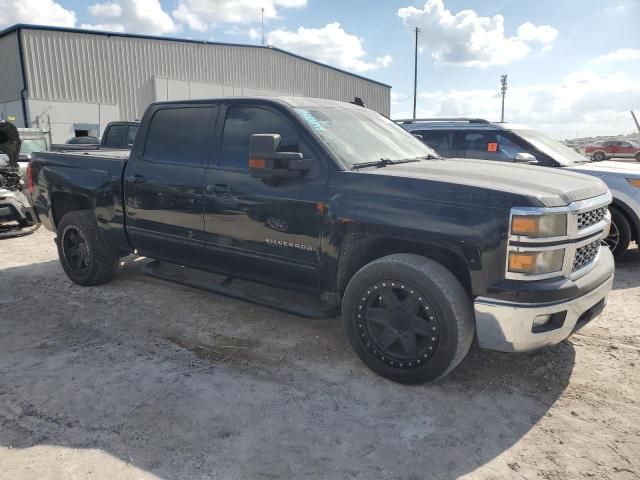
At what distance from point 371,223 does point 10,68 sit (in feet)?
84.5

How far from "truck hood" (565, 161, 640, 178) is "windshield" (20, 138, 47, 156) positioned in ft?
35.4

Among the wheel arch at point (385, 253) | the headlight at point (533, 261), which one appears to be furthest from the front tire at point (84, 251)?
the headlight at point (533, 261)

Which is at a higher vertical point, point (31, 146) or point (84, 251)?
point (31, 146)

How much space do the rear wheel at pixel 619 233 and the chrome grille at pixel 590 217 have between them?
9.58 feet

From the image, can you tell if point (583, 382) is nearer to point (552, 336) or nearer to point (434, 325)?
point (552, 336)

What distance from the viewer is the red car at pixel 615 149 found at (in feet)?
93.2

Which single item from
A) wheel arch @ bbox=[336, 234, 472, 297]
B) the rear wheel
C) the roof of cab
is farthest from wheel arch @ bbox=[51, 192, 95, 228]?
the rear wheel

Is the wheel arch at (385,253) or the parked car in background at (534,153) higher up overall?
the parked car in background at (534,153)

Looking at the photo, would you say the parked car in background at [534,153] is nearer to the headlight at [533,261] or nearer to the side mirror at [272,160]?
the headlight at [533,261]

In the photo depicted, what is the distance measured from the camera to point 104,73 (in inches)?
961

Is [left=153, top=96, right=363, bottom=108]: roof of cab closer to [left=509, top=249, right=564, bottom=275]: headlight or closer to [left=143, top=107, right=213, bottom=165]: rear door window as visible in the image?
[left=143, top=107, right=213, bottom=165]: rear door window

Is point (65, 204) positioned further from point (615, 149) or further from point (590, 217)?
point (615, 149)

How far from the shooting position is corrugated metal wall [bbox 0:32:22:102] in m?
22.2

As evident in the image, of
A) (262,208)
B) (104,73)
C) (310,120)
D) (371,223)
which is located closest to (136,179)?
(262,208)
